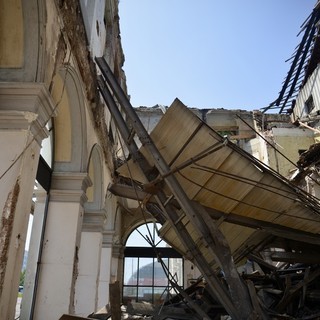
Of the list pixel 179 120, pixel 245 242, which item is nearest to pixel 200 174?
pixel 179 120

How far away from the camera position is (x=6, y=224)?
3.39 metres

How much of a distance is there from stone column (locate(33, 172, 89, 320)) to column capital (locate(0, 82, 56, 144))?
2.58 m

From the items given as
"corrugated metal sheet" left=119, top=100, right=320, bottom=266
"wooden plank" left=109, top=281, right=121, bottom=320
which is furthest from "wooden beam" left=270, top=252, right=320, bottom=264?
"wooden plank" left=109, top=281, right=121, bottom=320

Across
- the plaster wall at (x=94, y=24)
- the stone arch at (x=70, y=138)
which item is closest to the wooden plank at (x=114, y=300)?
the stone arch at (x=70, y=138)

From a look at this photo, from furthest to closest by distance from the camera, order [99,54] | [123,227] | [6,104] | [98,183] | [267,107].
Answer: [267,107] < [123,227] < [98,183] < [99,54] < [6,104]

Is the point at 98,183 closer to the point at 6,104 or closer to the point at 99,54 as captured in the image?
the point at 99,54

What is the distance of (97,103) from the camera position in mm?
7121

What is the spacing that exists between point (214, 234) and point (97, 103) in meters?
4.32

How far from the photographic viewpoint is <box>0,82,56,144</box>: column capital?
12.3 feet

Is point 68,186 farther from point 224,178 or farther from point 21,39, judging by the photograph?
point 224,178

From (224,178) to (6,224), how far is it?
2.53 metres

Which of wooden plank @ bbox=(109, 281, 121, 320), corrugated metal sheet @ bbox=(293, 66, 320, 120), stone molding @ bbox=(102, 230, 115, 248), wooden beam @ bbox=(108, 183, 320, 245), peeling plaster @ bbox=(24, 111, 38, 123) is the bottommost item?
wooden plank @ bbox=(109, 281, 121, 320)

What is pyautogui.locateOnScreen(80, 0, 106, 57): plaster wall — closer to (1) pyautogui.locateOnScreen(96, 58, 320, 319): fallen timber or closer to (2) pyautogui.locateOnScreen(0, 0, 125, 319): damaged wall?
(2) pyautogui.locateOnScreen(0, 0, 125, 319): damaged wall

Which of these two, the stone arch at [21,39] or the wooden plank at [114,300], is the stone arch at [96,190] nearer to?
the stone arch at [21,39]
